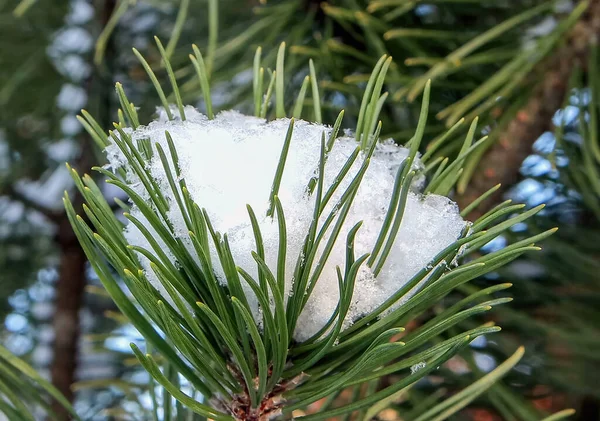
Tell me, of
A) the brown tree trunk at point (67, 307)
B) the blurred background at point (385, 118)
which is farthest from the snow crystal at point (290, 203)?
the brown tree trunk at point (67, 307)

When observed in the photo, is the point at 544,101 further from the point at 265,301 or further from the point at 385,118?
the point at 265,301

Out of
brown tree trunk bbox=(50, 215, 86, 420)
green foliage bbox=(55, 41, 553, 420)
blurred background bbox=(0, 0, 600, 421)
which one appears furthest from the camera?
brown tree trunk bbox=(50, 215, 86, 420)

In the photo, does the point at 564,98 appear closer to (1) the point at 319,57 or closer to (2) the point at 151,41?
(1) the point at 319,57

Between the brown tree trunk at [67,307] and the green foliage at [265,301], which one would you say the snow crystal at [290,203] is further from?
the brown tree trunk at [67,307]

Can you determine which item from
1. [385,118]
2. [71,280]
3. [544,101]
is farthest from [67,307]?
[544,101]

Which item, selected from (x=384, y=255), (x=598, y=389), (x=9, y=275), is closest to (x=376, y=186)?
(x=384, y=255)

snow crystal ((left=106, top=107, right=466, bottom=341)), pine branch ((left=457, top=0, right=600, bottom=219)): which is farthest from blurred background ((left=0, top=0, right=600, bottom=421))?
snow crystal ((left=106, top=107, right=466, bottom=341))

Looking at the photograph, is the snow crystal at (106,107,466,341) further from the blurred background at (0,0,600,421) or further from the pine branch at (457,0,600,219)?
the pine branch at (457,0,600,219)
